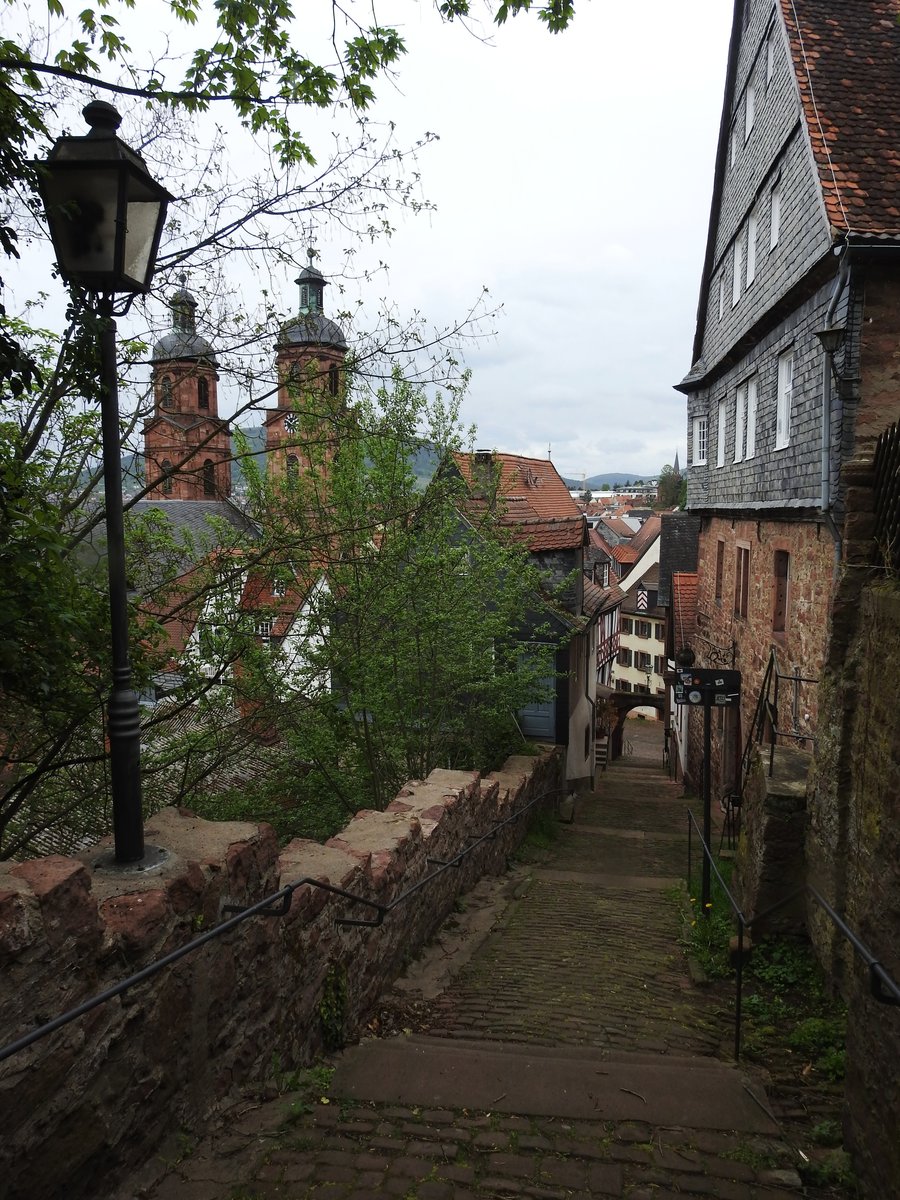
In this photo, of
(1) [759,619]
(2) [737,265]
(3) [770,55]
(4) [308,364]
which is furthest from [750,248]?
(4) [308,364]

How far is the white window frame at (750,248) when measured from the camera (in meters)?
14.6

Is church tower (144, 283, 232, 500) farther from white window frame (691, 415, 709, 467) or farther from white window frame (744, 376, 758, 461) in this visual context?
white window frame (691, 415, 709, 467)

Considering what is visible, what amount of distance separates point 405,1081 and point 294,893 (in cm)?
110

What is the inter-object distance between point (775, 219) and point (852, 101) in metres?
1.87

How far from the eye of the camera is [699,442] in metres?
19.7

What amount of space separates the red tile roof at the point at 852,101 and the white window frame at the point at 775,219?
1.59m

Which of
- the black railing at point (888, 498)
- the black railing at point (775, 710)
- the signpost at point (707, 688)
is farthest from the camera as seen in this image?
the black railing at point (775, 710)

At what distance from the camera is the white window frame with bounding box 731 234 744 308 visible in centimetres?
1565

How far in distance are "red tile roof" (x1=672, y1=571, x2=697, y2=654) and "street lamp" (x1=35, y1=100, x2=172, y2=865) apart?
67.7 ft

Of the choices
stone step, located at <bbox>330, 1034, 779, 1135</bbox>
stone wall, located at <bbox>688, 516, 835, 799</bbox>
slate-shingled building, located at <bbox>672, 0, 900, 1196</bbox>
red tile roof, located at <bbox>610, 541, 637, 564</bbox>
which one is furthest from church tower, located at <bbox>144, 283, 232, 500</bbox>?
red tile roof, located at <bbox>610, 541, 637, 564</bbox>

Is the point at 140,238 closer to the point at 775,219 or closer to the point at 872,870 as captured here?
the point at 872,870

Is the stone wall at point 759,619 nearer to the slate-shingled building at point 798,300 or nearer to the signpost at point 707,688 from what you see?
the slate-shingled building at point 798,300

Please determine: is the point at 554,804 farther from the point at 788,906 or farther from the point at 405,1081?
the point at 405,1081

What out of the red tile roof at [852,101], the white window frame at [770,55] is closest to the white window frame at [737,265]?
the white window frame at [770,55]
